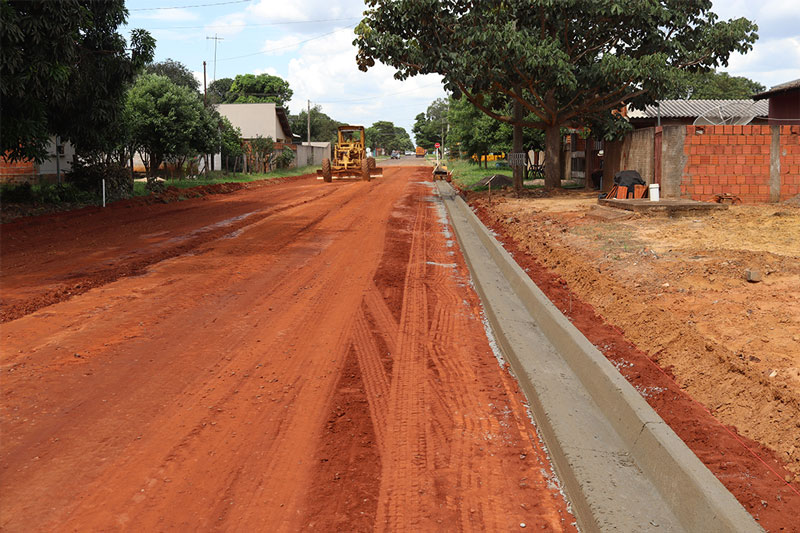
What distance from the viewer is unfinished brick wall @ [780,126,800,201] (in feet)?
58.3

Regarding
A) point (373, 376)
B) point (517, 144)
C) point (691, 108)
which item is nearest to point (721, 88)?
point (691, 108)

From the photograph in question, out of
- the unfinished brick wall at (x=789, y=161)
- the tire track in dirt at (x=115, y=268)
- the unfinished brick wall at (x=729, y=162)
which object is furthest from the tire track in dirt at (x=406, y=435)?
the unfinished brick wall at (x=789, y=161)

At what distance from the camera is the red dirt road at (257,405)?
349 centimetres

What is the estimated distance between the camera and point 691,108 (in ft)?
119

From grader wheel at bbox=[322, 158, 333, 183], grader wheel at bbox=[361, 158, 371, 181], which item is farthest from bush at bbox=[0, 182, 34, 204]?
grader wheel at bbox=[361, 158, 371, 181]

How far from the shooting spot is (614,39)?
957 inches

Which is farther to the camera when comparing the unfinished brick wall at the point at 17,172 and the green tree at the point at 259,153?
the green tree at the point at 259,153

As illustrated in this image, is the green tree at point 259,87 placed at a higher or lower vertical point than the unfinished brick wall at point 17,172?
higher

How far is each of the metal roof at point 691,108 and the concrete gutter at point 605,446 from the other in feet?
100

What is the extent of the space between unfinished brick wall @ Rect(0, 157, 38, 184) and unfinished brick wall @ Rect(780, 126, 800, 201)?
26042mm

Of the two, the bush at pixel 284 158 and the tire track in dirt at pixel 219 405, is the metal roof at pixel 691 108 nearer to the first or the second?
the tire track in dirt at pixel 219 405

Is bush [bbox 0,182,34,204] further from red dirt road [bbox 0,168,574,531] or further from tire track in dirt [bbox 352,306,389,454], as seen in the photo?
tire track in dirt [bbox 352,306,389,454]

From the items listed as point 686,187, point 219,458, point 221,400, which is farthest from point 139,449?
point 686,187

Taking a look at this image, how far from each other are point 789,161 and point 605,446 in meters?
17.1
